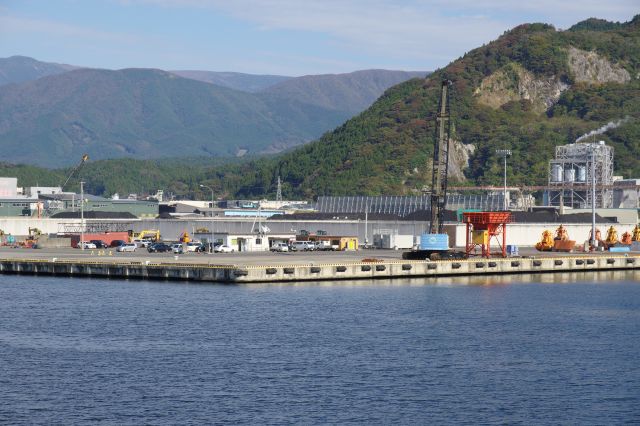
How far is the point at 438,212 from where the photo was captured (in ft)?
513

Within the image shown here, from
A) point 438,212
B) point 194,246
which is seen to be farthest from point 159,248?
point 438,212

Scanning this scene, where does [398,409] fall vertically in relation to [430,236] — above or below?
below

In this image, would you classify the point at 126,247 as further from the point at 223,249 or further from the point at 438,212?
the point at 438,212

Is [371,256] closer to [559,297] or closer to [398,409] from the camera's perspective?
[559,297]

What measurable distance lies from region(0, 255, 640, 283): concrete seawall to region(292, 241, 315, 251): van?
116 feet

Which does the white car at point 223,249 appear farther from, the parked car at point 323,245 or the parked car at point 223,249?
the parked car at point 323,245

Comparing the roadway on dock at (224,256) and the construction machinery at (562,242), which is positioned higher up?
the construction machinery at (562,242)

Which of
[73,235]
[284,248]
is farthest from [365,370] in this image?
[73,235]

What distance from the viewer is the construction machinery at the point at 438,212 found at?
468ft

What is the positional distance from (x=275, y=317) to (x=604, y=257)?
7226 cm

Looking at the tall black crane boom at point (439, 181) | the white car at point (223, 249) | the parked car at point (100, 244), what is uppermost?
the tall black crane boom at point (439, 181)

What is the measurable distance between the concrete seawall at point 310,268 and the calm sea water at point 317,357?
8475 millimetres

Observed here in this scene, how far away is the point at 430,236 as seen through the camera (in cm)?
14350

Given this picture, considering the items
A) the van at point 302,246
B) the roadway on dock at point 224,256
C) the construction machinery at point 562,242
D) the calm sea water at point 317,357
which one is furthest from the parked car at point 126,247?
the construction machinery at point 562,242
